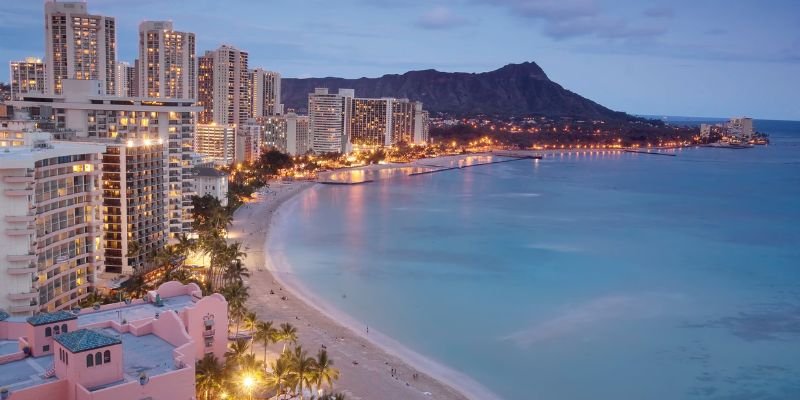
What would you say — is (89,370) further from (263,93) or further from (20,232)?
(263,93)

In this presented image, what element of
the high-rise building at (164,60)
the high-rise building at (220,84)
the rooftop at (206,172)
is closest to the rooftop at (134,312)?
the rooftop at (206,172)

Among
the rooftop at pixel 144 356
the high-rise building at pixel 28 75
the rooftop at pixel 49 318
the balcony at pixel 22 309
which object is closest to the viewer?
the rooftop at pixel 144 356

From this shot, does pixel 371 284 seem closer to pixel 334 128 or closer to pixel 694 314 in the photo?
pixel 694 314

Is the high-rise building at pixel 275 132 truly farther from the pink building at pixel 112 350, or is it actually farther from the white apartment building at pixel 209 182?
the pink building at pixel 112 350

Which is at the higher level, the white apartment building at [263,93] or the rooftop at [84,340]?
the white apartment building at [263,93]

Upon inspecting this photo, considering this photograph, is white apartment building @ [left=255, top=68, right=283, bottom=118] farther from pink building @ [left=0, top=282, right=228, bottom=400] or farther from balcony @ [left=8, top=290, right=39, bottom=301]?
pink building @ [left=0, top=282, right=228, bottom=400]

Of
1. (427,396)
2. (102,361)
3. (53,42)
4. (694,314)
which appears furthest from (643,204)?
(102,361)

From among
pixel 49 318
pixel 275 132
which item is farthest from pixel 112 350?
pixel 275 132
